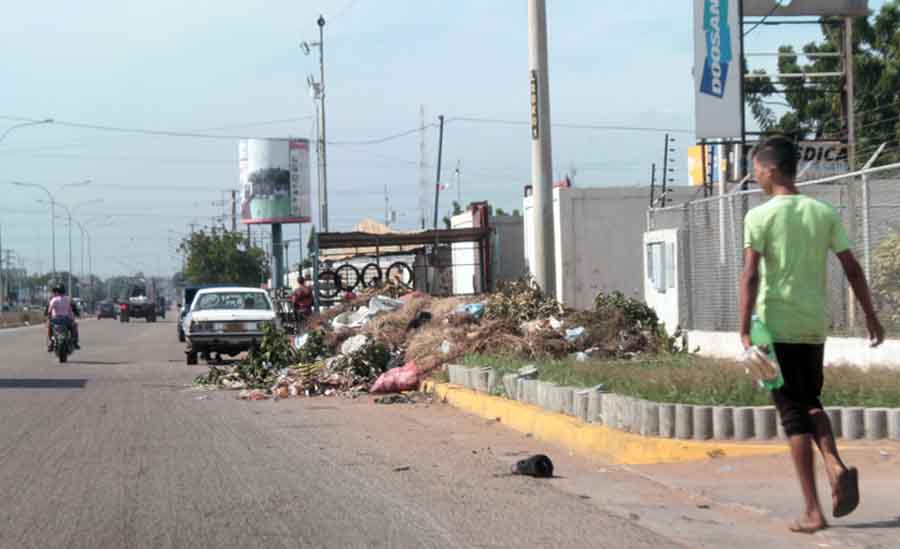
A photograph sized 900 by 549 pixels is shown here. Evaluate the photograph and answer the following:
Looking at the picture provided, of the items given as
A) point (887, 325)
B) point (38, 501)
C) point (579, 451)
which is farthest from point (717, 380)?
point (38, 501)

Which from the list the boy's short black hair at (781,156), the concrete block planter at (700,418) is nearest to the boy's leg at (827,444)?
the boy's short black hair at (781,156)

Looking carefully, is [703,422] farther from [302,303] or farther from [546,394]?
[302,303]

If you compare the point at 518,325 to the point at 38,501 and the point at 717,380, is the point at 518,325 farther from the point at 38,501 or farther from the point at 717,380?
the point at 38,501

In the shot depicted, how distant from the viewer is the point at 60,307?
26.4 meters

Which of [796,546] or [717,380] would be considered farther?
[717,380]

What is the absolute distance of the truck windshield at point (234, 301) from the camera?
2583 cm

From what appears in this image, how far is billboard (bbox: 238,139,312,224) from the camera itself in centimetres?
7612

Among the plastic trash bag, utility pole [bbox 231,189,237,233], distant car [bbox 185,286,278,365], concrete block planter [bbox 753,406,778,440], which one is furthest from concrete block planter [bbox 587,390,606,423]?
utility pole [bbox 231,189,237,233]

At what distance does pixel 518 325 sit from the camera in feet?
59.9

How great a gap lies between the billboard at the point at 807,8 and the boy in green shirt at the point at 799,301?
19926 millimetres

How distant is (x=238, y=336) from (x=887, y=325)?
1553 cm

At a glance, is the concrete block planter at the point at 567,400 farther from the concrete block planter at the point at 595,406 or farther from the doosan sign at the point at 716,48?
the doosan sign at the point at 716,48

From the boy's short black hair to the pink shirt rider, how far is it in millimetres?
22574

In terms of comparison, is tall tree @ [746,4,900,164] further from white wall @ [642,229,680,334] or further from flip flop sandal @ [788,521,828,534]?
flip flop sandal @ [788,521,828,534]
